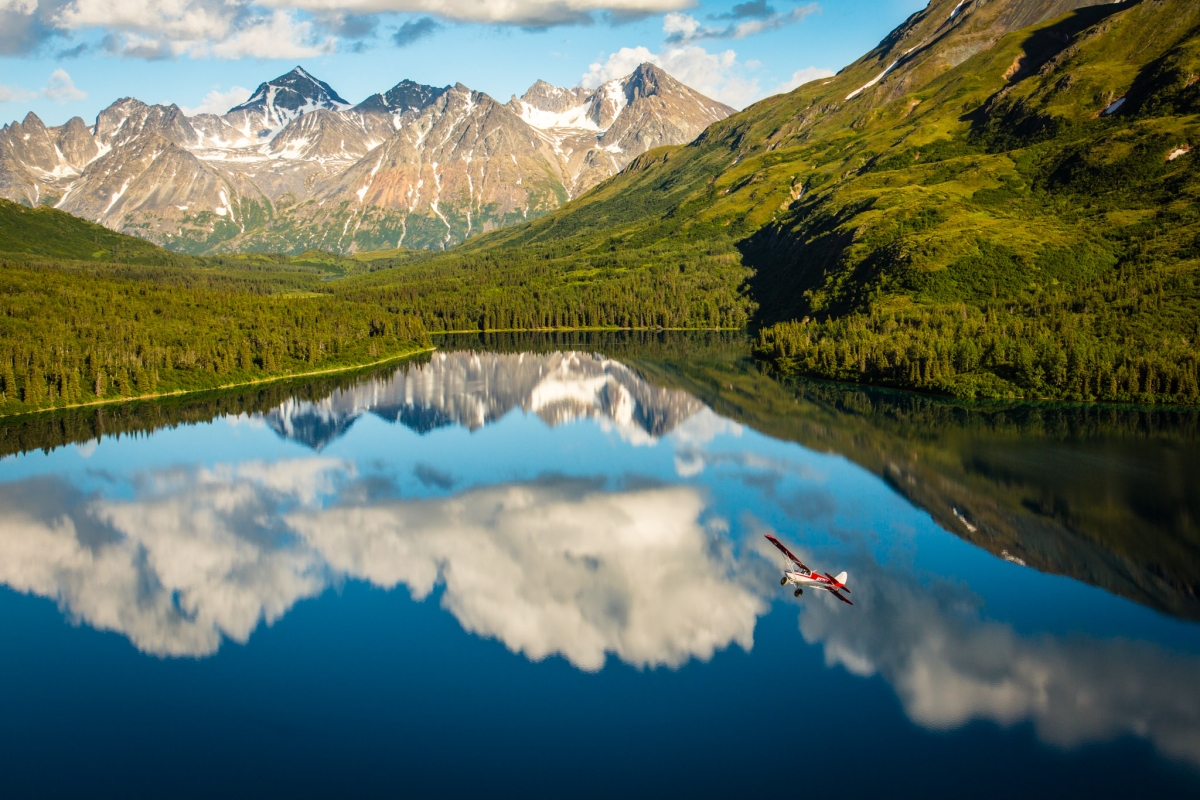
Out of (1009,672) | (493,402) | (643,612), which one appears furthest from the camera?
(493,402)

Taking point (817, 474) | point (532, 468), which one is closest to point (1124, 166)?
point (817, 474)

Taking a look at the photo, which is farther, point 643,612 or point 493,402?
point 493,402

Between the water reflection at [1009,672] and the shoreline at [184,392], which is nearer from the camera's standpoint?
the water reflection at [1009,672]

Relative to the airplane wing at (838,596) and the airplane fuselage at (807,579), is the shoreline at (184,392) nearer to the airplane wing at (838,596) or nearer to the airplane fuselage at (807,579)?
the airplane fuselage at (807,579)

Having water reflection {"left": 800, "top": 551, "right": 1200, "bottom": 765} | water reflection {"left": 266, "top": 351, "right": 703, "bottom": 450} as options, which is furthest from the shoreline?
water reflection {"left": 800, "top": 551, "right": 1200, "bottom": 765}

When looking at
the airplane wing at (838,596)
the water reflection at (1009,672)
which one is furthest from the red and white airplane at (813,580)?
the water reflection at (1009,672)

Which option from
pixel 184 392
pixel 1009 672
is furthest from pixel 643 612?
pixel 184 392

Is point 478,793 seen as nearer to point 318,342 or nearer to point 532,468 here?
point 532,468

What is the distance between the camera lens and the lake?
4025 cm

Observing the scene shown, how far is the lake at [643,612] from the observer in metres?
40.2

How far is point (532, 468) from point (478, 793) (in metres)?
58.4

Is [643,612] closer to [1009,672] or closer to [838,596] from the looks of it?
[838,596]

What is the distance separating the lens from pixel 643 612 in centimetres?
5569

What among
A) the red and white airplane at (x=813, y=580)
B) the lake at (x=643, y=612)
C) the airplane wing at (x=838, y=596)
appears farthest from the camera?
the red and white airplane at (x=813, y=580)
